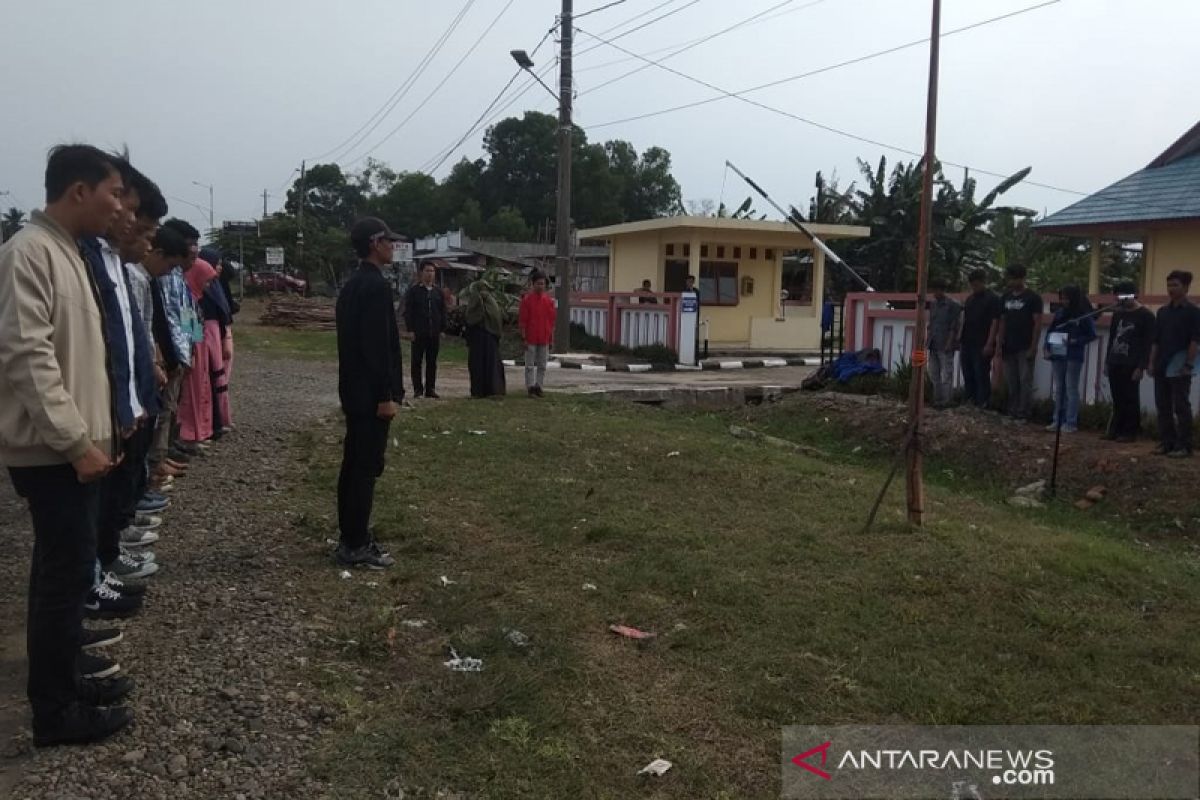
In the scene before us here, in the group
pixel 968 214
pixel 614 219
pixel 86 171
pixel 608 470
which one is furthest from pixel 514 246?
pixel 86 171

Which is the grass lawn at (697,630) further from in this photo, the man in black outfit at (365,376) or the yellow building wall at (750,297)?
the yellow building wall at (750,297)

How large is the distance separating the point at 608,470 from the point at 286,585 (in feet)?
11.0

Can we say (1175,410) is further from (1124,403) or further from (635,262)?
(635,262)

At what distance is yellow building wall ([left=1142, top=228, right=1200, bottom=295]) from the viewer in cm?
1417

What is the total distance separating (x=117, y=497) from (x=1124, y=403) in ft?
29.4

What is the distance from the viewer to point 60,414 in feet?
9.78

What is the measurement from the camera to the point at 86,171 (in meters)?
3.27

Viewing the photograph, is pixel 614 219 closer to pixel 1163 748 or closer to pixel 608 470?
pixel 608 470

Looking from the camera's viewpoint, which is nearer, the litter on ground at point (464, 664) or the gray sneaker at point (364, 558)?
the litter on ground at point (464, 664)

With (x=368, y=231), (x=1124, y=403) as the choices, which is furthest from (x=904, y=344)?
(x=368, y=231)

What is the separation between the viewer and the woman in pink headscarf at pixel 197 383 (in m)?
7.80

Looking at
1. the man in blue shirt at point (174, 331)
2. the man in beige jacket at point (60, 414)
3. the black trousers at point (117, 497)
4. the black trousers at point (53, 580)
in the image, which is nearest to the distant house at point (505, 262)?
the man in blue shirt at point (174, 331)

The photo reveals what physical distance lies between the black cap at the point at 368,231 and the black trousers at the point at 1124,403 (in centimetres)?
755

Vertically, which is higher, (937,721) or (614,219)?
(614,219)
